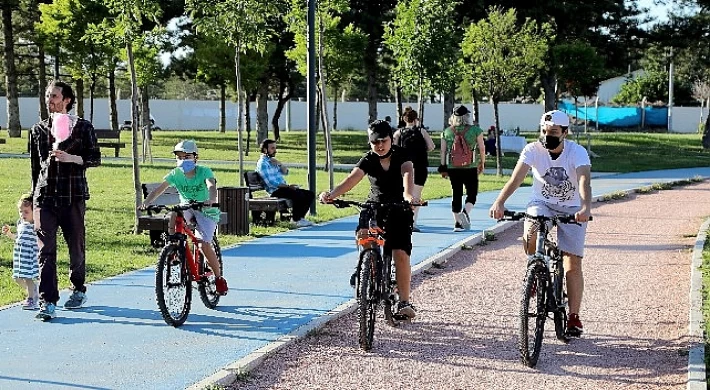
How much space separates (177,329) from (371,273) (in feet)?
5.26

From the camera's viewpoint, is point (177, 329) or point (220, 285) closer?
point (177, 329)

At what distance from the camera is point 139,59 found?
34000 millimetres

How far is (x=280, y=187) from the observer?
16.1m

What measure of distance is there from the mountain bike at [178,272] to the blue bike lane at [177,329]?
0.51 ft

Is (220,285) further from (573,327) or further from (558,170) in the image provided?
(558,170)

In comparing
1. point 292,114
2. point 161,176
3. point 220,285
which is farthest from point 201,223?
point 292,114

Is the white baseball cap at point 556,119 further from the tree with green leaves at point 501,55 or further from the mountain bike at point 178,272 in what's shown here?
the tree with green leaves at point 501,55

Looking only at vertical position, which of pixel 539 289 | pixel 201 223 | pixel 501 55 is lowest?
pixel 539 289

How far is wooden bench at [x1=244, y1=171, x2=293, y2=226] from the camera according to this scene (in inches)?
623

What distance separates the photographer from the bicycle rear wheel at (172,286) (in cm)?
810

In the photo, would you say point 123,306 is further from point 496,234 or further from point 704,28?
point 704,28

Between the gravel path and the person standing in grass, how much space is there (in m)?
2.47

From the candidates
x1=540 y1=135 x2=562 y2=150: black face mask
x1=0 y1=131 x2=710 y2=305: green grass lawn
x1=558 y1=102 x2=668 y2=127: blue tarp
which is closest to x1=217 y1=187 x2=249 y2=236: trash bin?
x1=0 y1=131 x2=710 y2=305: green grass lawn

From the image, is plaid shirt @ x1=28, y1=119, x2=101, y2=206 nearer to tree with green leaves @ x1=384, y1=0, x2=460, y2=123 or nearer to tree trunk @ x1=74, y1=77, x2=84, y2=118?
tree with green leaves @ x1=384, y1=0, x2=460, y2=123
